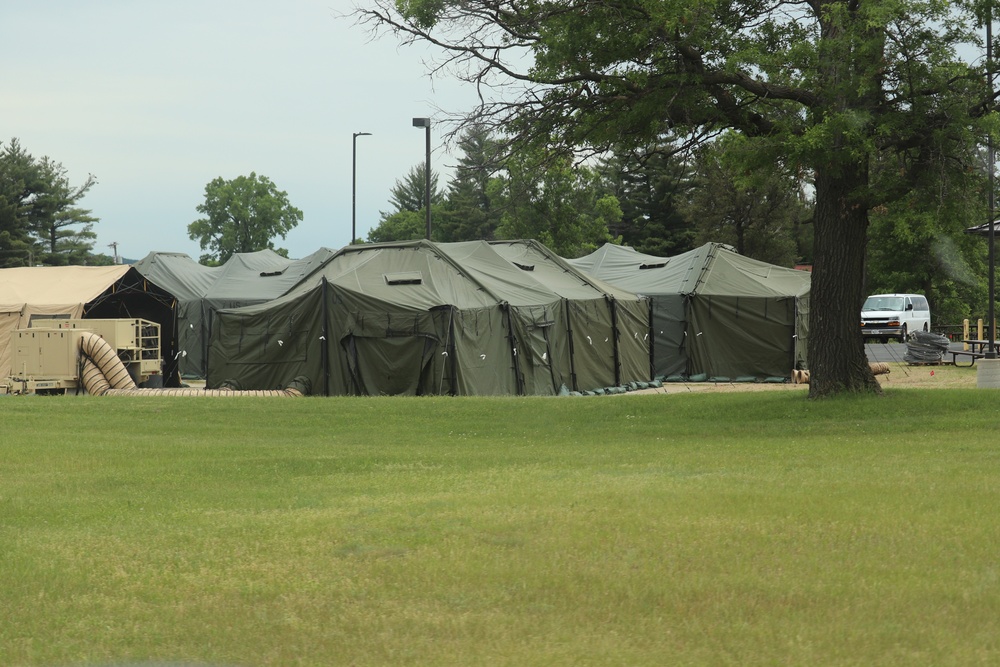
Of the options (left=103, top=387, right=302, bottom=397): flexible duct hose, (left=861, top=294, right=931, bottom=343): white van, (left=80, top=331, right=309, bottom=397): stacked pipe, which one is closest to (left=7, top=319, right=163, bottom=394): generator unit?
(left=80, top=331, right=309, bottom=397): stacked pipe

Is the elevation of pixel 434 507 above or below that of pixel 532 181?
below

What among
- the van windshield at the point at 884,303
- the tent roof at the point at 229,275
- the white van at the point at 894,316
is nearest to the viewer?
the tent roof at the point at 229,275

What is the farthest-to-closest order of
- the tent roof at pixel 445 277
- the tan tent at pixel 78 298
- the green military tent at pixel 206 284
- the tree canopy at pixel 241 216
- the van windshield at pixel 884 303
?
1. the tree canopy at pixel 241 216
2. the van windshield at pixel 884 303
3. the green military tent at pixel 206 284
4. the tan tent at pixel 78 298
5. the tent roof at pixel 445 277

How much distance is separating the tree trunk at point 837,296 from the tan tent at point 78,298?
18.1 metres

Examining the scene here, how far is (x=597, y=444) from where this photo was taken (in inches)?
548

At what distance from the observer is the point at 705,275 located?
30062 millimetres

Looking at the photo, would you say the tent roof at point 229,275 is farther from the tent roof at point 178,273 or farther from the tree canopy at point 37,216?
the tree canopy at point 37,216

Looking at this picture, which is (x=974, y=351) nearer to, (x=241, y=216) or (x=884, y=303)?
(x=884, y=303)

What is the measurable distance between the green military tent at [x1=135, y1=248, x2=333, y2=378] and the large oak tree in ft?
54.3

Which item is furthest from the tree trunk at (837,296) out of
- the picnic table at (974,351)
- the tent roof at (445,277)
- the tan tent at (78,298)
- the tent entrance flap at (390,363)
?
the tan tent at (78,298)

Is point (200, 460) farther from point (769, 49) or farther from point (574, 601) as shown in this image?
point (769, 49)

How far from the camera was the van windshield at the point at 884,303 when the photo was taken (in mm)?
45188

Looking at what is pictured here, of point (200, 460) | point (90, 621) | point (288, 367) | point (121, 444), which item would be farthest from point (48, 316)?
point (90, 621)

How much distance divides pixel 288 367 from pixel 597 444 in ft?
35.8
